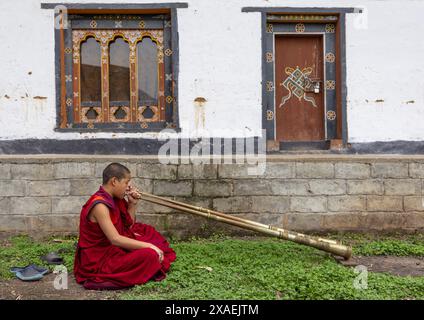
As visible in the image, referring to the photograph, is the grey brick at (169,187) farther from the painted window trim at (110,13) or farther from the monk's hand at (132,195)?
the monk's hand at (132,195)

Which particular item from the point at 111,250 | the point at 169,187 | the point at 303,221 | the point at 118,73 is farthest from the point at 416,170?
the point at 118,73

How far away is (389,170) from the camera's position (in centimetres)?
659

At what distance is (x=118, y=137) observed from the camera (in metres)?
6.66

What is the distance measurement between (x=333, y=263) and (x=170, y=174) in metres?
2.68

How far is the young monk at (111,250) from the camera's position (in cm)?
437

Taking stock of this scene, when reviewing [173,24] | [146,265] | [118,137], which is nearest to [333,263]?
[146,265]

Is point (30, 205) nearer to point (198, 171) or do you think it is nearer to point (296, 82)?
point (198, 171)

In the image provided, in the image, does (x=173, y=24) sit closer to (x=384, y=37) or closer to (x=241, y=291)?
(x=384, y=37)

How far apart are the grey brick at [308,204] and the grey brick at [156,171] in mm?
1860

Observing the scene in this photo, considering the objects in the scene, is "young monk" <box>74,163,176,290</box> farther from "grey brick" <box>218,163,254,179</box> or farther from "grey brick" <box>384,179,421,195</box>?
"grey brick" <box>384,179,421,195</box>

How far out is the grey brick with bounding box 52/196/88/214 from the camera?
6414 mm

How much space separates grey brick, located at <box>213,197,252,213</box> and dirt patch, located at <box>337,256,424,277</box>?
1721 mm

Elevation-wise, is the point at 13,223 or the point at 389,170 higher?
the point at 389,170

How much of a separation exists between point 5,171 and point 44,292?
2.74 metres
